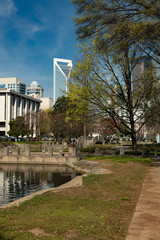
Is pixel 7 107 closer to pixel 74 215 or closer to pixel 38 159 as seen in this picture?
pixel 38 159

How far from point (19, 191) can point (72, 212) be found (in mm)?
10907

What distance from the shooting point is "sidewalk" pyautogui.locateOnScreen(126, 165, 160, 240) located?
5656 mm

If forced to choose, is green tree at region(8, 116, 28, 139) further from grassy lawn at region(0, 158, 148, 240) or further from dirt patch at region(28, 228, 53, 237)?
dirt patch at region(28, 228, 53, 237)

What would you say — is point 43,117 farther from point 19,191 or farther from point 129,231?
point 129,231

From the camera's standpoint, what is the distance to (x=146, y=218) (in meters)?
7.00

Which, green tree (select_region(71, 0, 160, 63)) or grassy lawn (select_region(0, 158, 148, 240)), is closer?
grassy lawn (select_region(0, 158, 148, 240))

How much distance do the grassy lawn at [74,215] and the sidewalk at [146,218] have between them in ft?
0.68

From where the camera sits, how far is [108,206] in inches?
329

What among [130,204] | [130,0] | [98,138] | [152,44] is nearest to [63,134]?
[98,138]

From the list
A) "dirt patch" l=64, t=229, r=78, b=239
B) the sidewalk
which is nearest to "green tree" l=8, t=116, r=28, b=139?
the sidewalk

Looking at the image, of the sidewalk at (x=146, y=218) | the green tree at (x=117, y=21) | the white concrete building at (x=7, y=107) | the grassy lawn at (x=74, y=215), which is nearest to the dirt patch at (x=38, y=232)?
the grassy lawn at (x=74, y=215)

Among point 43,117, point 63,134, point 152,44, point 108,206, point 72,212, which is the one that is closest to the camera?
point 72,212

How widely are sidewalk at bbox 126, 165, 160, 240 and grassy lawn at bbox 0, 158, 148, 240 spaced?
21 centimetres

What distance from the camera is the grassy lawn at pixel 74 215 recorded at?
5.84 m
